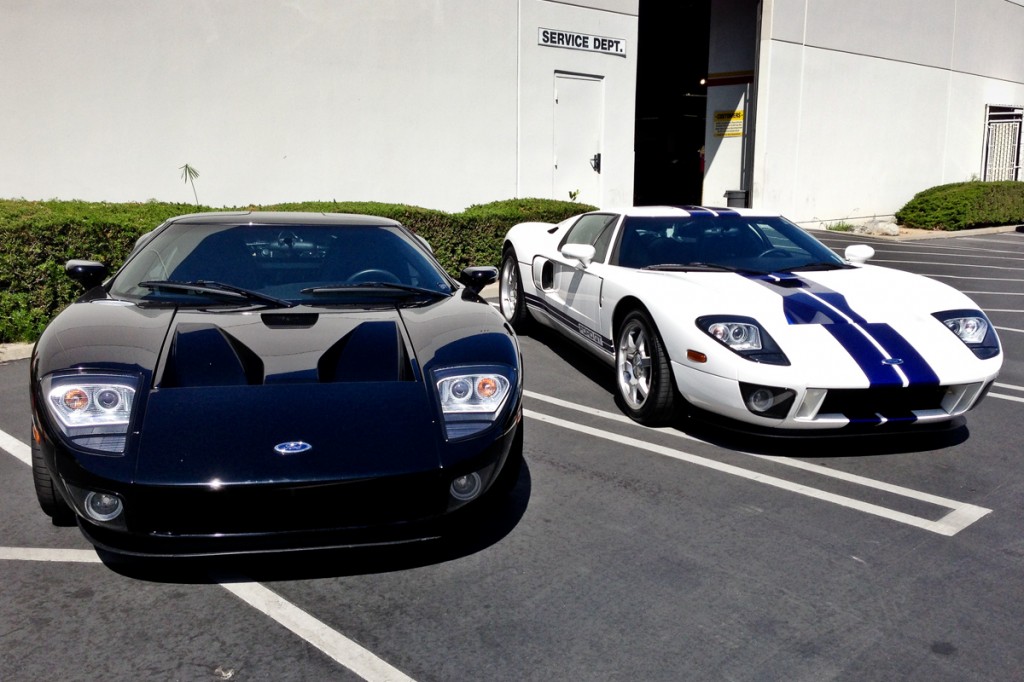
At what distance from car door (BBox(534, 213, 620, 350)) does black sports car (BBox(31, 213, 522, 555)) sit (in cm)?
208

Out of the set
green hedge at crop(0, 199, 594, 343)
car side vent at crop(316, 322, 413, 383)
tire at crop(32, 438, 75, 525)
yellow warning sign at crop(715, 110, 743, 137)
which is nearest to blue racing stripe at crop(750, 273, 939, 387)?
car side vent at crop(316, 322, 413, 383)

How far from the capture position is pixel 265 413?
10.2ft

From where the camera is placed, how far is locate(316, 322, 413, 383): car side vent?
334cm

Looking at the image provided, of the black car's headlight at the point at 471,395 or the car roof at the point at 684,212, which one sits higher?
the car roof at the point at 684,212

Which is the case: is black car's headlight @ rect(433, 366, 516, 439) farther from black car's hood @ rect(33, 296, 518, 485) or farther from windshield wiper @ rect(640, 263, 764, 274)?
windshield wiper @ rect(640, 263, 764, 274)

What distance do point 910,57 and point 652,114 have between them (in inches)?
341

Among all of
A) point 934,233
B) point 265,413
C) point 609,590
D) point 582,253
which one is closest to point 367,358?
point 265,413

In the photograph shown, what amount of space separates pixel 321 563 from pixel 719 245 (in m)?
3.68

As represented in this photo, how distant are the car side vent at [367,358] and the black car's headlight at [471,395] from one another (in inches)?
6.2

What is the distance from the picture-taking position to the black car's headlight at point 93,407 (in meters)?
2.99

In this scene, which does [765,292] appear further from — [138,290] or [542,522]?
[138,290]

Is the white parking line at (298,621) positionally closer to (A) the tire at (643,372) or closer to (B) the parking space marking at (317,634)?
(B) the parking space marking at (317,634)

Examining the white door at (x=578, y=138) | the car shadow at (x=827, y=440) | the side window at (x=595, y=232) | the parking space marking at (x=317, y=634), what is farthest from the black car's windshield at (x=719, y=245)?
the white door at (x=578, y=138)

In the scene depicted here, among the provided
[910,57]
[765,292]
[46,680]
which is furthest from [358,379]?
[910,57]
